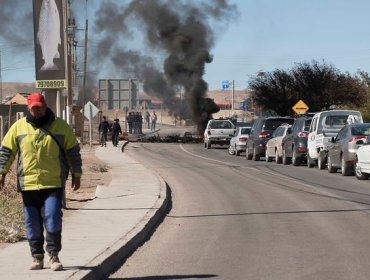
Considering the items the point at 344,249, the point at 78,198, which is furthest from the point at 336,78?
the point at 344,249

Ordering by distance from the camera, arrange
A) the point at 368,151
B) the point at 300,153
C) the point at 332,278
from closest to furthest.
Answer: the point at 332,278, the point at 368,151, the point at 300,153

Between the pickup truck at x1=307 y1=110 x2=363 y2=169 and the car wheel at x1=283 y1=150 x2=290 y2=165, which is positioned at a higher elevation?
the pickup truck at x1=307 y1=110 x2=363 y2=169

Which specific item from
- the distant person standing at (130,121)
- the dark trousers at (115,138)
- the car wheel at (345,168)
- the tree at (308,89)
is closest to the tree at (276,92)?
the tree at (308,89)

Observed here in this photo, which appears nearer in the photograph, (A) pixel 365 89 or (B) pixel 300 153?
(B) pixel 300 153

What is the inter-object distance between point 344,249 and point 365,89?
5240cm

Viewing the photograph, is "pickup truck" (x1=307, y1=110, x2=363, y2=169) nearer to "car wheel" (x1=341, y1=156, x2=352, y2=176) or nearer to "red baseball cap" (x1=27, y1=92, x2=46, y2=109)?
"car wheel" (x1=341, y1=156, x2=352, y2=176)

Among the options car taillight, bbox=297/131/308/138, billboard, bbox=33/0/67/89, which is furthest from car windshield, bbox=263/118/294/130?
billboard, bbox=33/0/67/89

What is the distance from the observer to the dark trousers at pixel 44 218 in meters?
7.56

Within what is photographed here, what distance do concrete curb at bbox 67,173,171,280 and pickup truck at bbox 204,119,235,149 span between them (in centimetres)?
3353

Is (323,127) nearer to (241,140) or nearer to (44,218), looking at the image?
(241,140)

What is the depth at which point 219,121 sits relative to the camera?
4869 cm

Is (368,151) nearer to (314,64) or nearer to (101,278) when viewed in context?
(101,278)

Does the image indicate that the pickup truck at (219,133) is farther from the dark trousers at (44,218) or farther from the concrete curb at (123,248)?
the dark trousers at (44,218)

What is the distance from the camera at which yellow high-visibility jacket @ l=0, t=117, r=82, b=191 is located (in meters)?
7.61
